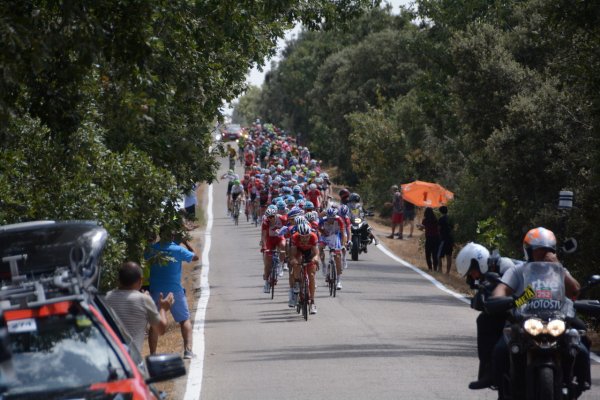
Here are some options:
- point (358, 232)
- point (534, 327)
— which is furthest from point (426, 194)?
point (534, 327)

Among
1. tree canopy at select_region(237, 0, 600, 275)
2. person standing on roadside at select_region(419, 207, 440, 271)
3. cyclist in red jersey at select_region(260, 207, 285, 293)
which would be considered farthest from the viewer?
person standing on roadside at select_region(419, 207, 440, 271)

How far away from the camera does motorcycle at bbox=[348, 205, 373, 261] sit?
3459 cm

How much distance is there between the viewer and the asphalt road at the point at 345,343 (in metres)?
14.1

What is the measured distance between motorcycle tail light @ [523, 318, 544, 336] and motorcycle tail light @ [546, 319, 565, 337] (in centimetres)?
5

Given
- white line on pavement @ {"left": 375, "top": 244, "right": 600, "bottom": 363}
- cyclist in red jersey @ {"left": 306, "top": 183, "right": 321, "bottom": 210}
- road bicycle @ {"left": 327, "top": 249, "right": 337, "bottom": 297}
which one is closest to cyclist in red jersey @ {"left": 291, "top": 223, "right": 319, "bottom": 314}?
road bicycle @ {"left": 327, "top": 249, "right": 337, "bottom": 297}

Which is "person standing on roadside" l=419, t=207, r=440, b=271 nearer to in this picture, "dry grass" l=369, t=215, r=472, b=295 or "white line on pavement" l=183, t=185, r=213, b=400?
"dry grass" l=369, t=215, r=472, b=295

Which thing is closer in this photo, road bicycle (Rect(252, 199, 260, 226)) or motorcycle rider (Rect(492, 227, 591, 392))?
motorcycle rider (Rect(492, 227, 591, 392))

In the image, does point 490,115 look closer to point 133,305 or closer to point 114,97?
point 114,97

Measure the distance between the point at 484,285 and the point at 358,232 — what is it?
24.2 meters

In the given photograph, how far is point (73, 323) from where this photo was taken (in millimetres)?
7828

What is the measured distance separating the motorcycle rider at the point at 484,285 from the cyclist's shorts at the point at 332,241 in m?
15.1

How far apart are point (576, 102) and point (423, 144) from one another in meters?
32.4

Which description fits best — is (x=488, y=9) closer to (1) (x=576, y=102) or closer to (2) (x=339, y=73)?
(1) (x=576, y=102)

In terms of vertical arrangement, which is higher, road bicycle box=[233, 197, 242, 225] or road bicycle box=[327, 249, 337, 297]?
road bicycle box=[233, 197, 242, 225]
